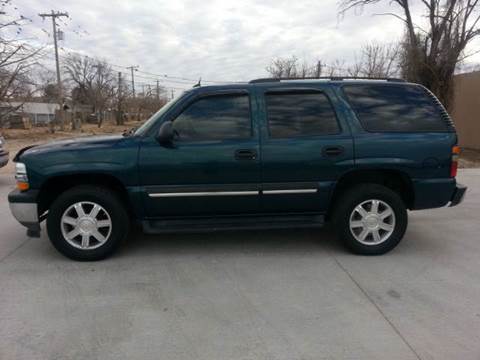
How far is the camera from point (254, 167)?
13.3 ft

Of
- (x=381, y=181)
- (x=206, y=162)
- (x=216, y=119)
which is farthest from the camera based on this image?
(x=381, y=181)

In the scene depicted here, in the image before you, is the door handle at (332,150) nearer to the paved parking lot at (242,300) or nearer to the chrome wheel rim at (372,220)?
the chrome wheel rim at (372,220)

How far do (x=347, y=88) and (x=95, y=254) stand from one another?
3274 mm

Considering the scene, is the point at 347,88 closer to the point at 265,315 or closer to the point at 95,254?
the point at 265,315

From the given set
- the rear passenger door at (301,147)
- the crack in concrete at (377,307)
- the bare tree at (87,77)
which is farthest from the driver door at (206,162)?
the bare tree at (87,77)

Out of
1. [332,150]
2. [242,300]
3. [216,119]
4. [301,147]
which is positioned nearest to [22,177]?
[216,119]

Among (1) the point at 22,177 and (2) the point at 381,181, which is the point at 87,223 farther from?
(2) the point at 381,181

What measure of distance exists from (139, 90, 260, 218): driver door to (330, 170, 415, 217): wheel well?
97 centimetres

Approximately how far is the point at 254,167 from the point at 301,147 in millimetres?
539

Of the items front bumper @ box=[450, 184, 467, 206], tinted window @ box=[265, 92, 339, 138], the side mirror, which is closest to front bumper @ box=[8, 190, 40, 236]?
the side mirror

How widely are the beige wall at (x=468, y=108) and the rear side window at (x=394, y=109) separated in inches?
469

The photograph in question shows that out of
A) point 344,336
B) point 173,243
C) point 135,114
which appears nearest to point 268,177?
point 173,243

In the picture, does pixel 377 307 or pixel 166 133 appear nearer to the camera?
pixel 377 307

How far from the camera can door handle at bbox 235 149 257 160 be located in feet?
13.2
